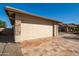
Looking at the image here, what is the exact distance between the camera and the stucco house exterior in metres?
9.11

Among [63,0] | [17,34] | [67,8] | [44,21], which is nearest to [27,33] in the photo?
[17,34]

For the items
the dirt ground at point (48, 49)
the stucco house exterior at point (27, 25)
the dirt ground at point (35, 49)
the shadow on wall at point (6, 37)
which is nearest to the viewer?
the dirt ground at point (35, 49)

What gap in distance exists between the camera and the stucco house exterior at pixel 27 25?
9109 mm

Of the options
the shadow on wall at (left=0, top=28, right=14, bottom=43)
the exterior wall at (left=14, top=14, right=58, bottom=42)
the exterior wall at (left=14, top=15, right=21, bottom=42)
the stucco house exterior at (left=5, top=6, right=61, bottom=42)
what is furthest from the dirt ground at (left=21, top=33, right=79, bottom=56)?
the shadow on wall at (left=0, top=28, right=14, bottom=43)

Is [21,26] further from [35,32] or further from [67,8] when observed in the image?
[67,8]

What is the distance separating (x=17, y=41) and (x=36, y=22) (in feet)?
10.5

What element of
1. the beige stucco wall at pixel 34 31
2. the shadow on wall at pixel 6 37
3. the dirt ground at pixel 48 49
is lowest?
the dirt ground at pixel 48 49

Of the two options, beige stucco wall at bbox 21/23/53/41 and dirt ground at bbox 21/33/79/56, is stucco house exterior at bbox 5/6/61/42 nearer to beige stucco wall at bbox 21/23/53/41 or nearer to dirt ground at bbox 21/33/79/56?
beige stucco wall at bbox 21/23/53/41

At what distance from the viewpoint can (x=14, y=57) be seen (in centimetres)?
552

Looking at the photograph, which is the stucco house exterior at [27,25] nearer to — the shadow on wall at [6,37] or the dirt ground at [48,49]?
the dirt ground at [48,49]

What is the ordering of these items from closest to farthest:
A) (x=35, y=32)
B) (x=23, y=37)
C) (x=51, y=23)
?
(x=23, y=37)
(x=35, y=32)
(x=51, y=23)

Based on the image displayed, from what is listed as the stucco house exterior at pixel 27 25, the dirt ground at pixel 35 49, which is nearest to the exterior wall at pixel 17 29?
the stucco house exterior at pixel 27 25

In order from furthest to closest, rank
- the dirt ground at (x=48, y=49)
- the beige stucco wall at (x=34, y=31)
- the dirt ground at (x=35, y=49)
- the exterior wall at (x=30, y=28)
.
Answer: the beige stucco wall at (x=34, y=31) → the exterior wall at (x=30, y=28) → the dirt ground at (x=48, y=49) → the dirt ground at (x=35, y=49)

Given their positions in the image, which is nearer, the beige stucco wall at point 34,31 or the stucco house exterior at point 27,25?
the stucco house exterior at point 27,25
